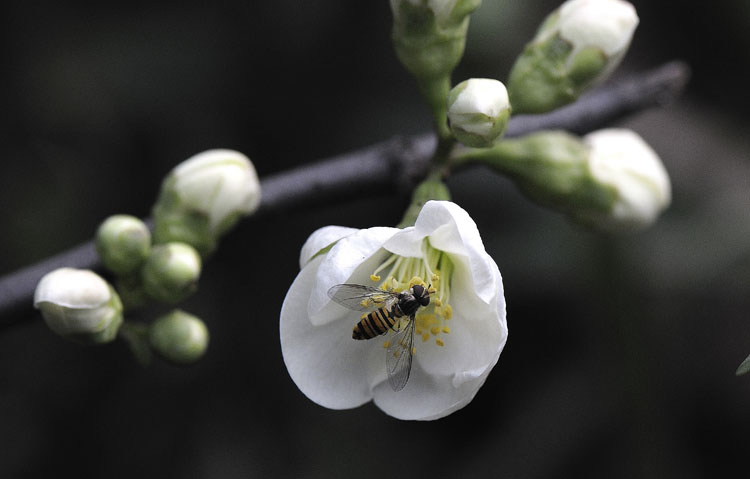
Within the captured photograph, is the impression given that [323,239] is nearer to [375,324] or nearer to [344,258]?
[344,258]

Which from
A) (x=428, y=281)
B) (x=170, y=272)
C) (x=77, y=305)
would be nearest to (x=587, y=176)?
(x=428, y=281)

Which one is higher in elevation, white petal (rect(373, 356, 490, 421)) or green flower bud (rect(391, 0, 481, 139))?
green flower bud (rect(391, 0, 481, 139))

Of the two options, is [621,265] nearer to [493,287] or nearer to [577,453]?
[577,453]

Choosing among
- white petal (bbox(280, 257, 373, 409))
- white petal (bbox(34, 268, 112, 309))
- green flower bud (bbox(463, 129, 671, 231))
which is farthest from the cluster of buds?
green flower bud (bbox(463, 129, 671, 231))

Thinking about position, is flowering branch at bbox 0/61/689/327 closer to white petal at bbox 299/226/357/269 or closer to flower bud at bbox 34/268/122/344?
flower bud at bbox 34/268/122/344

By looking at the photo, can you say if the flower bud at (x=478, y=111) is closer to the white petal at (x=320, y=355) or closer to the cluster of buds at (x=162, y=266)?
the white petal at (x=320, y=355)

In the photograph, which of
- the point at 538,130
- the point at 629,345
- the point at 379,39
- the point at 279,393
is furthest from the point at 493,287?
the point at 379,39
